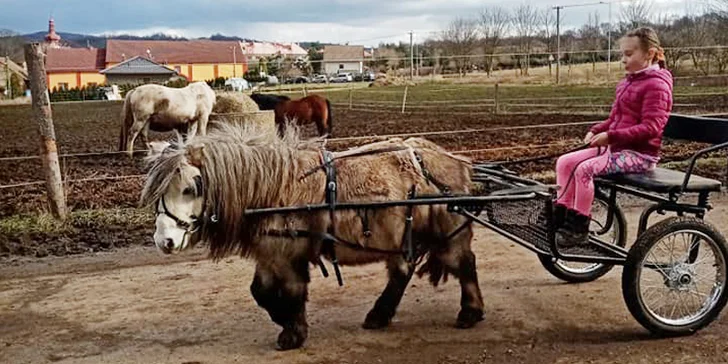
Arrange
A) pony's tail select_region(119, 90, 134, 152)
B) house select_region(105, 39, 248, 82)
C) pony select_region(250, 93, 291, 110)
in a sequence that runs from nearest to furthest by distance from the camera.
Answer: pony's tail select_region(119, 90, 134, 152) < pony select_region(250, 93, 291, 110) < house select_region(105, 39, 248, 82)

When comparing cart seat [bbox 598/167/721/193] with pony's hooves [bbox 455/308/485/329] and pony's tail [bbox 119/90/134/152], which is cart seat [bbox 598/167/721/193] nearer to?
pony's hooves [bbox 455/308/485/329]

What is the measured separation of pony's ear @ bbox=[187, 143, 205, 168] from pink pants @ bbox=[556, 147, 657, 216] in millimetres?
1895

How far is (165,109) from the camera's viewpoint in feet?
43.0

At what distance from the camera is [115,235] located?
6.57m

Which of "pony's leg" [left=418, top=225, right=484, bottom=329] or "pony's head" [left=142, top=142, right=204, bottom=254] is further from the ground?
"pony's head" [left=142, top=142, right=204, bottom=254]

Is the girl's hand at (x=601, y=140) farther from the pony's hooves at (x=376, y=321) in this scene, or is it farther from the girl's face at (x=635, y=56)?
the pony's hooves at (x=376, y=321)

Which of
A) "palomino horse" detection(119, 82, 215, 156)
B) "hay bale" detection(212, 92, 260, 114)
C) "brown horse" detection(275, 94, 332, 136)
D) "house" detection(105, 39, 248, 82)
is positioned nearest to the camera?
"hay bale" detection(212, 92, 260, 114)

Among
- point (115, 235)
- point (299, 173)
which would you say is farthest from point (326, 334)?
point (115, 235)

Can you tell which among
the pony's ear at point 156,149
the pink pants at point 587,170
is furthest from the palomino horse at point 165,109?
the pink pants at point 587,170

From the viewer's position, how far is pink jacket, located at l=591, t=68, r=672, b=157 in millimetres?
3730

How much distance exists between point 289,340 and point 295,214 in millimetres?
675

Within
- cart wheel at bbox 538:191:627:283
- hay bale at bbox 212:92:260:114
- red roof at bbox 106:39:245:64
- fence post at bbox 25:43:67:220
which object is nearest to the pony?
hay bale at bbox 212:92:260:114

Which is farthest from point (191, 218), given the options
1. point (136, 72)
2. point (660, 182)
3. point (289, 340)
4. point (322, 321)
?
point (136, 72)

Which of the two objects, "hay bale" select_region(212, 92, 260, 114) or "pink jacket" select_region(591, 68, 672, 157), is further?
"hay bale" select_region(212, 92, 260, 114)
